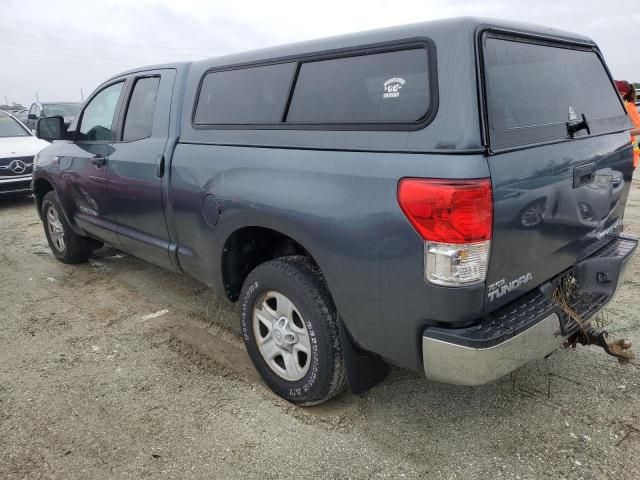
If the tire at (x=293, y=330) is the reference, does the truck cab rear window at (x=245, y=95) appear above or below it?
above

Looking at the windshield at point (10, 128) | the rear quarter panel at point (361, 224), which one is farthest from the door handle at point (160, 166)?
the windshield at point (10, 128)

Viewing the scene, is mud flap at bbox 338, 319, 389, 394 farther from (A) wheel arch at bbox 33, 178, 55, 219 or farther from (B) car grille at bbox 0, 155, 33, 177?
(B) car grille at bbox 0, 155, 33, 177

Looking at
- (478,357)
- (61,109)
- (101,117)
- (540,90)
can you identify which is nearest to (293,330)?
(478,357)

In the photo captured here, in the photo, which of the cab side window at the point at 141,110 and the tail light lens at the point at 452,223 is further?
the cab side window at the point at 141,110

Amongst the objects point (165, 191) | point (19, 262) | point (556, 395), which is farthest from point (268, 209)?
point (19, 262)

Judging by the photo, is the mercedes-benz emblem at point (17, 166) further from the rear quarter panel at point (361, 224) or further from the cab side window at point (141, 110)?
the rear quarter panel at point (361, 224)

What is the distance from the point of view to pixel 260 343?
2.90 metres

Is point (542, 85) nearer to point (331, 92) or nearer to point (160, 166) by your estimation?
point (331, 92)

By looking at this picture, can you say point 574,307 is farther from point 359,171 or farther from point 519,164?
point 359,171

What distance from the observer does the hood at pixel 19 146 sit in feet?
28.2

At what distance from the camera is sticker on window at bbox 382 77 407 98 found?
84.6 inches

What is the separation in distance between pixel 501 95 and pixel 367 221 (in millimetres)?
756

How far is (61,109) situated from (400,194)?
14208 mm

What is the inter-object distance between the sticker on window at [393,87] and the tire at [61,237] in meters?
3.86
